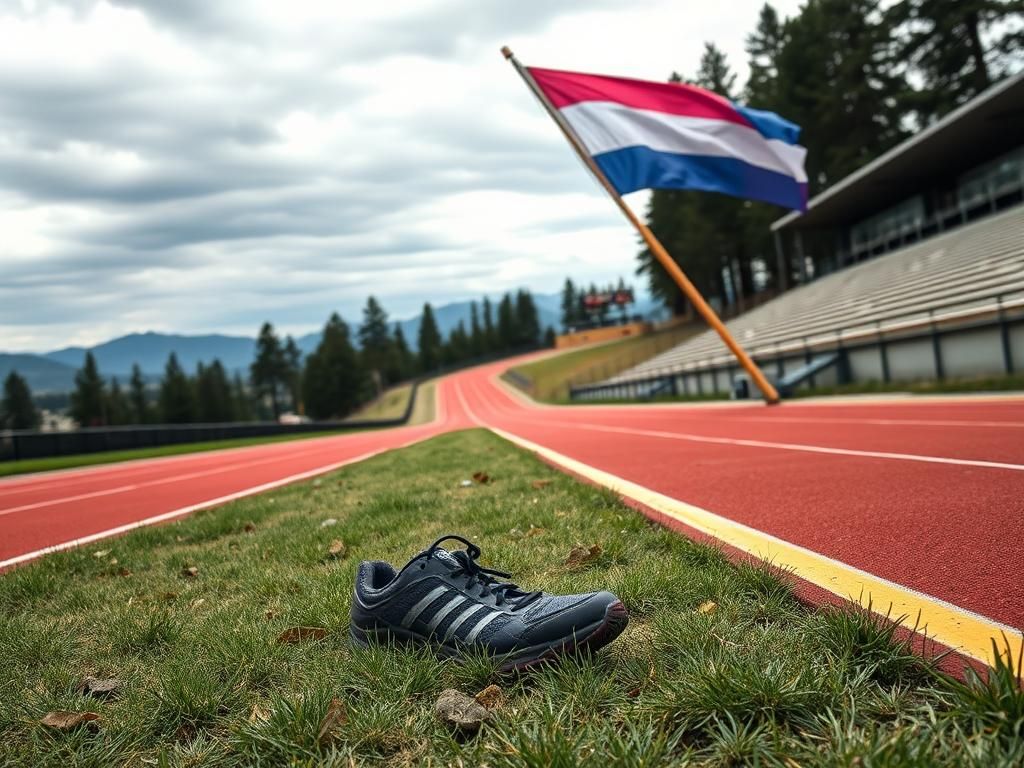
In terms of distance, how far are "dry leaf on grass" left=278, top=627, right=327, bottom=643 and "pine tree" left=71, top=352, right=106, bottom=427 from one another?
104204mm

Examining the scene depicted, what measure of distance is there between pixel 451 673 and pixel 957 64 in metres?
40.9

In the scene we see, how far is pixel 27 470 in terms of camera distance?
16422 mm

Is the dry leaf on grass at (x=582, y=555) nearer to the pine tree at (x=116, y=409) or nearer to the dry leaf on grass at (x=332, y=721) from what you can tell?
the dry leaf on grass at (x=332, y=721)

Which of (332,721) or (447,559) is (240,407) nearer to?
(447,559)

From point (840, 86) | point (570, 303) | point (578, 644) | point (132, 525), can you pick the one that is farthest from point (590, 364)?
point (570, 303)

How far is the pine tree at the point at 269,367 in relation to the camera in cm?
10850

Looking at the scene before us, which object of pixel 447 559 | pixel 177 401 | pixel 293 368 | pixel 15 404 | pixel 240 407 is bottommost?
pixel 240 407

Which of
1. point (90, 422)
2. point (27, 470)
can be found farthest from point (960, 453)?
point (90, 422)

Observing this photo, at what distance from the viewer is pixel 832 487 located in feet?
15.0

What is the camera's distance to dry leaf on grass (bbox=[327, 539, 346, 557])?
3783 millimetres

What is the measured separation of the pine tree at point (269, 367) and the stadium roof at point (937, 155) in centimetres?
9093

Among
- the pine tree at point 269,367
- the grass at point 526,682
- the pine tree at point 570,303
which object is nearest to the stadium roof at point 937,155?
Answer: the grass at point 526,682

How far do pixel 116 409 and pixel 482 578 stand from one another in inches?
4373

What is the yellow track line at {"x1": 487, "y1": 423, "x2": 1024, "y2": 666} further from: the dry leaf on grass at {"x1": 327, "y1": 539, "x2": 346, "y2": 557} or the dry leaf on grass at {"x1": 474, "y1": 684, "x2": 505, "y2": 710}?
the dry leaf on grass at {"x1": 327, "y1": 539, "x2": 346, "y2": 557}
